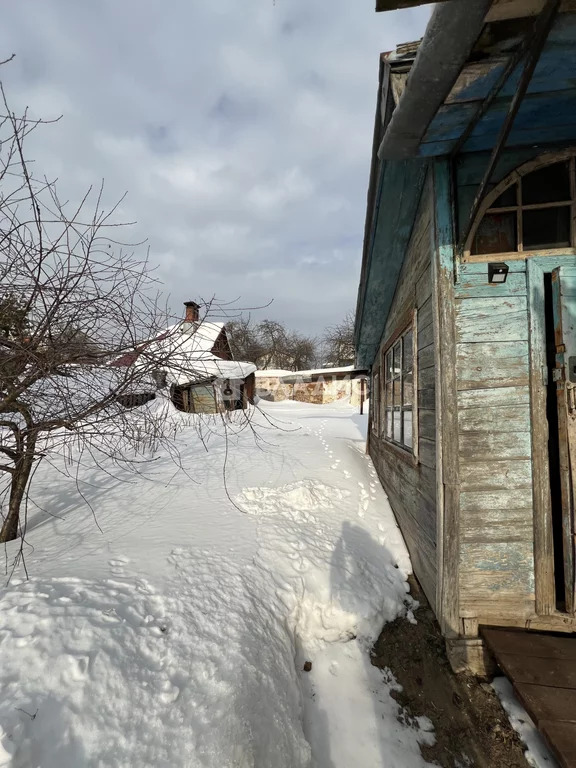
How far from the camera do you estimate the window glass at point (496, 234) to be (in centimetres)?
Result: 240

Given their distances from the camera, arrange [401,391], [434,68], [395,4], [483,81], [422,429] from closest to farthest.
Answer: [395,4] → [434,68] → [483,81] → [422,429] → [401,391]

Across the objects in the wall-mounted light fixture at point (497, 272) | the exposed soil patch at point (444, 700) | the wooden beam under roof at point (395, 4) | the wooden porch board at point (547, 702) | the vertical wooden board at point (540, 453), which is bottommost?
the exposed soil patch at point (444, 700)

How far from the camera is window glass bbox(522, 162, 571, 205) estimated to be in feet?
7.49

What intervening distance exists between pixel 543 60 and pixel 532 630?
330 cm

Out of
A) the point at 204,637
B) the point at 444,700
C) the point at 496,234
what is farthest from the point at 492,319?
the point at 204,637

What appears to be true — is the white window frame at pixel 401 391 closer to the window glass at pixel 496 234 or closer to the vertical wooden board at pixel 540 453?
the window glass at pixel 496 234

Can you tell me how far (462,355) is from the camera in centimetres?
235

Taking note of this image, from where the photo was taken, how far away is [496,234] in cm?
243

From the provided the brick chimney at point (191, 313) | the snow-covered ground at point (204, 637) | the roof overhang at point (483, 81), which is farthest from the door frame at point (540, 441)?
the brick chimney at point (191, 313)

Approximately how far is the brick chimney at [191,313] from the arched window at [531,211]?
2063 mm

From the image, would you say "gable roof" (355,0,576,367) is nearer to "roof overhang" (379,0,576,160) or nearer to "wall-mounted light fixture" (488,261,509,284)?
"roof overhang" (379,0,576,160)

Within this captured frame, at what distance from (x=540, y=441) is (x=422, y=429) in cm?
85

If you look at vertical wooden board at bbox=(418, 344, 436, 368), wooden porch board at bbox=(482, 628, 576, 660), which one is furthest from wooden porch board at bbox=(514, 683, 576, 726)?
vertical wooden board at bbox=(418, 344, 436, 368)

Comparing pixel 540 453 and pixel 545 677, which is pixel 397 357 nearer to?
pixel 540 453
